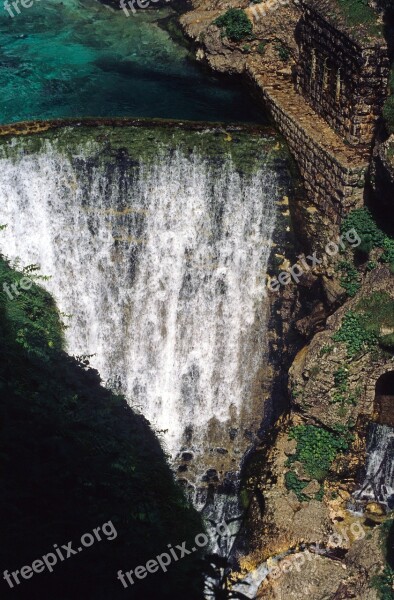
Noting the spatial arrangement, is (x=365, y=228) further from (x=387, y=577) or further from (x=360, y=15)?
(x=387, y=577)

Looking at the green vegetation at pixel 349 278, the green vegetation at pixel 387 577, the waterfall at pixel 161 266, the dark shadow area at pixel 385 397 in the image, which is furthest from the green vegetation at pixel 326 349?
the green vegetation at pixel 387 577

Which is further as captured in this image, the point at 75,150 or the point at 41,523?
the point at 75,150

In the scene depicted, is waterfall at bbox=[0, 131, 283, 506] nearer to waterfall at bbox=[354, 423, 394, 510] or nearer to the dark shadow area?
the dark shadow area

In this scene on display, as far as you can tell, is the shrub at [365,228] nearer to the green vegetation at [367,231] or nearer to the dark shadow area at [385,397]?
the green vegetation at [367,231]

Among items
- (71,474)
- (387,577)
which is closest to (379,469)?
(387,577)

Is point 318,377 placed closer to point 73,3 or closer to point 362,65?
point 362,65

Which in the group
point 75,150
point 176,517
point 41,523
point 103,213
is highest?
point 75,150

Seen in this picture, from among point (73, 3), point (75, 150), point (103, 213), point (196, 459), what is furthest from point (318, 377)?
point (73, 3)
